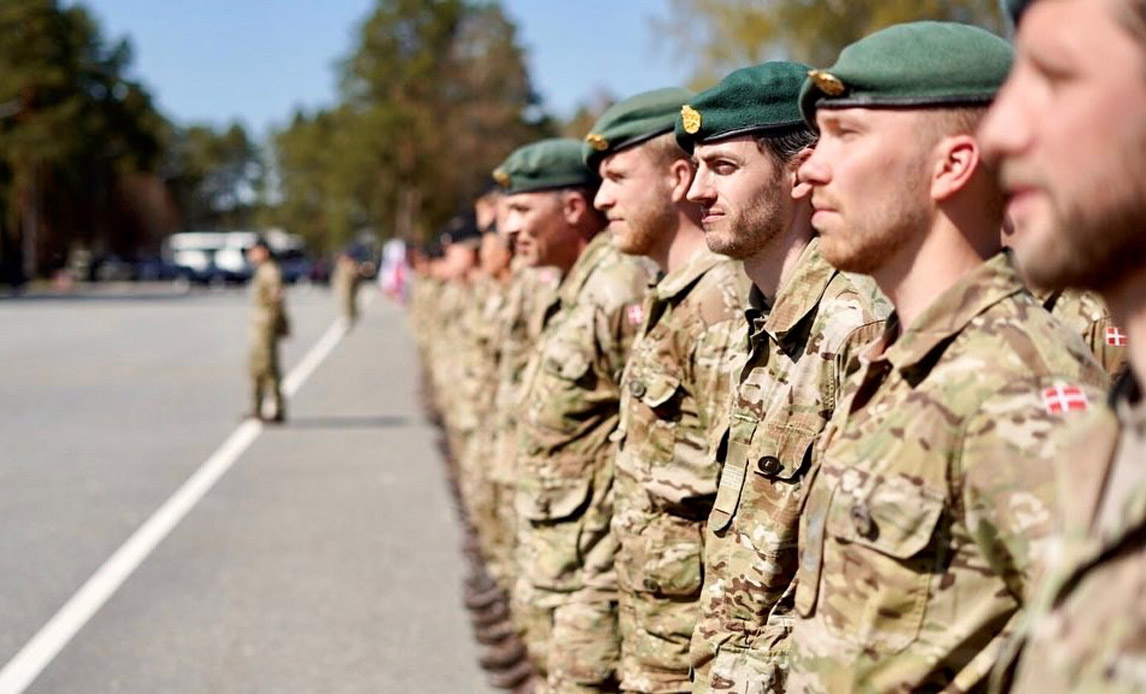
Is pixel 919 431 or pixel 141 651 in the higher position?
pixel 919 431

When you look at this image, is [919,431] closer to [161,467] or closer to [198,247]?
[161,467]

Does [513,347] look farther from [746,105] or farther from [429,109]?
[429,109]

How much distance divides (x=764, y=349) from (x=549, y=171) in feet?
8.56

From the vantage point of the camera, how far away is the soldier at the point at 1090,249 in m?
1.58

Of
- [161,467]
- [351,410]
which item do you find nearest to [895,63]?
[161,467]

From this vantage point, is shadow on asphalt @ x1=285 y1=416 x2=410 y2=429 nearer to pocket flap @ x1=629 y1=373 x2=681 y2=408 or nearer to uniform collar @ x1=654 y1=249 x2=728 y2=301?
uniform collar @ x1=654 y1=249 x2=728 y2=301

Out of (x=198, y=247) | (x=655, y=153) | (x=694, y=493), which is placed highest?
(x=655, y=153)

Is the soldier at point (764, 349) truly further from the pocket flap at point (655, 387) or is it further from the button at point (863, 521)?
the button at point (863, 521)

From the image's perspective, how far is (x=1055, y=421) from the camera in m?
2.22

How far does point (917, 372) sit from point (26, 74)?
259 feet

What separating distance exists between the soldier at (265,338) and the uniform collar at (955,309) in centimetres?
1414

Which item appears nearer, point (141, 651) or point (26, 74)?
point (141, 651)

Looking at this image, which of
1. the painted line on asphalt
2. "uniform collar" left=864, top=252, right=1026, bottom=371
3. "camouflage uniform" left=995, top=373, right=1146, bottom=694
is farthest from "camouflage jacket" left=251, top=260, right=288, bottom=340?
"camouflage uniform" left=995, top=373, right=1146, bottom=694

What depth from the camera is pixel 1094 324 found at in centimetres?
399
